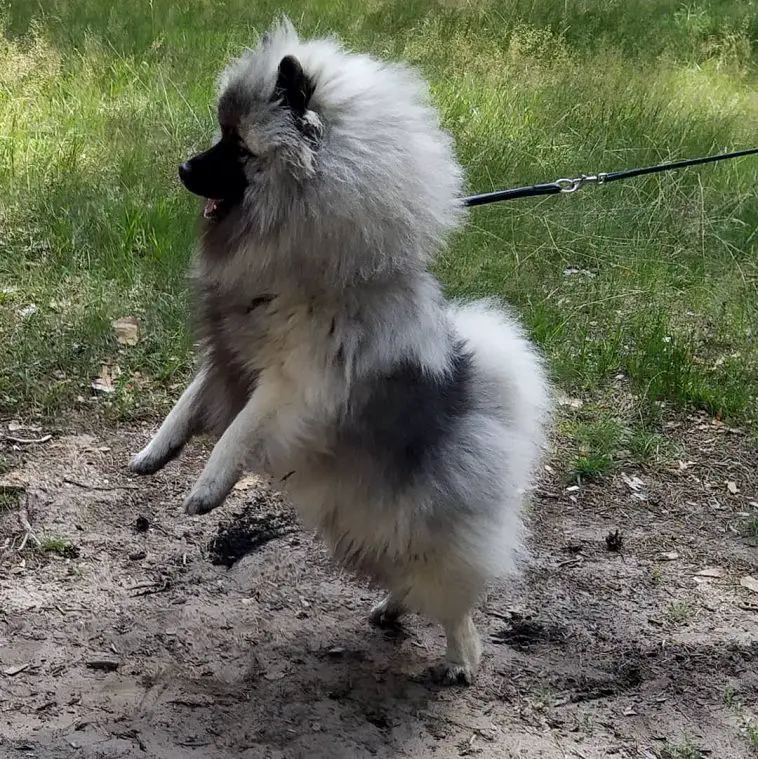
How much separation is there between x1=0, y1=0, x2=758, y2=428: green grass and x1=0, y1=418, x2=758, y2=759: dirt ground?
473mm

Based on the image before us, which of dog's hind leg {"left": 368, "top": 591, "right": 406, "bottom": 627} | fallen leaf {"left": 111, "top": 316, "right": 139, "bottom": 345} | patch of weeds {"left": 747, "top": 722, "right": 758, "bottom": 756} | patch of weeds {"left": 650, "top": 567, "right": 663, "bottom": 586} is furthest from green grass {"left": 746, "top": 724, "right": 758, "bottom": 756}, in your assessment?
fallen leaf {"left": 111, "top": 316, "right": 139, "bottom": 345}

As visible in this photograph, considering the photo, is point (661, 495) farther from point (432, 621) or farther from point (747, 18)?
point (747, 18)

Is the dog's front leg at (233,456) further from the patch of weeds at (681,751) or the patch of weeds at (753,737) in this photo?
the patch of weeds at (753,737)

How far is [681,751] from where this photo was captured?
96.4 inches

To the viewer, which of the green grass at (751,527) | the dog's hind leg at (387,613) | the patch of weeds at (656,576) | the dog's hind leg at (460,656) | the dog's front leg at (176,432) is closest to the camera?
the dog's front leg at (176,432)

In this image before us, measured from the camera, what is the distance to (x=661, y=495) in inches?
145

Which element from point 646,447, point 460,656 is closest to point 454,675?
point 460,656

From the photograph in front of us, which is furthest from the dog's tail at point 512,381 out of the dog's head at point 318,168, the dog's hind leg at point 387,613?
the dog's hind leg at point 387,613

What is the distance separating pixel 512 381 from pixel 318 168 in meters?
0.85

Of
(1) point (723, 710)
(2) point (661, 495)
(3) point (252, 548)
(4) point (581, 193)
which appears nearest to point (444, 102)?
(4) point (581, 193)

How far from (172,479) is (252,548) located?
0.51m

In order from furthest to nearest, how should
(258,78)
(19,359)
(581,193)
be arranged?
(581,193) → (19,359) → (258,78)

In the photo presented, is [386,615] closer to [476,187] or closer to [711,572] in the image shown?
[711,572]

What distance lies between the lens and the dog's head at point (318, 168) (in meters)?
2.17
